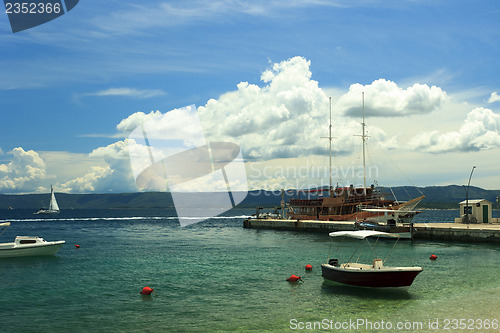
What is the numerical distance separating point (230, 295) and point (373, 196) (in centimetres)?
6145

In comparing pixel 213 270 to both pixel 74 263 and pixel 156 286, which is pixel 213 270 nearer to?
pixel 156 286

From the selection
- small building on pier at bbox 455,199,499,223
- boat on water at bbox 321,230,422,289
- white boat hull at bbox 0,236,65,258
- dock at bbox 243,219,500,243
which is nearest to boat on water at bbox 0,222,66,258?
white boat hull at bbox 0,236,65,258

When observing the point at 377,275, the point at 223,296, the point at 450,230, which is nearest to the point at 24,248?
the point at 223,296

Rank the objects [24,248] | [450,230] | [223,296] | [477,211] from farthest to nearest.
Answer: [477,211] < [450,230] < [24,248] < [223,296]

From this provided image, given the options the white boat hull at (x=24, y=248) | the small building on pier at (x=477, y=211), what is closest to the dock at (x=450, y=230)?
the small building on pier at (x=477, y=211)


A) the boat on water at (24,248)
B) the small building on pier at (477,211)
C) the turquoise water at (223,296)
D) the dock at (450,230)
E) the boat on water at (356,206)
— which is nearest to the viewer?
the turquoise water at (223,296)

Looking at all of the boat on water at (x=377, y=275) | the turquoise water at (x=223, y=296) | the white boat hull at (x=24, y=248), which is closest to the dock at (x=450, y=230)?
the turquoise water at (x=223, y=296)

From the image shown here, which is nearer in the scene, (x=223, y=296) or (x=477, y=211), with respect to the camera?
(x=223, y=296)

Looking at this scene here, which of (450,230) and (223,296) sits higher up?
(450,230)

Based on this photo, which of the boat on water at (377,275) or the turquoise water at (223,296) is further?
the boat on water at (377,275)

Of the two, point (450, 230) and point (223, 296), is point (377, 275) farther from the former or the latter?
point (450, 230)

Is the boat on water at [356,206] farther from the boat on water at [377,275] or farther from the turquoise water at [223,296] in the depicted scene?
the boat on water at [377,275]

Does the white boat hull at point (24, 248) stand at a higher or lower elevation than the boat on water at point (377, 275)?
lower

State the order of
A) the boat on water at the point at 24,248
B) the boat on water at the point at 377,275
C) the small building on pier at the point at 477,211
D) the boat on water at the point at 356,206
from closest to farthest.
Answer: the boat on water at the point at 377,275, the boat on water at the point at 24,248, the small building on pier at the point at 477,211, the boat on water at the point at 356,206
